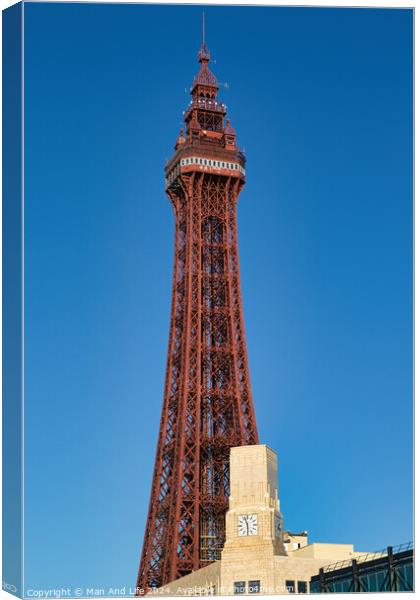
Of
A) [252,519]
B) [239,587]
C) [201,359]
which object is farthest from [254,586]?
[201,359]

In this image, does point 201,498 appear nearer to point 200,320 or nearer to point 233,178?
point 200,320

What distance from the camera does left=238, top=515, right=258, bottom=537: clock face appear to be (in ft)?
268

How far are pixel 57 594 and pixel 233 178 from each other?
168 ft

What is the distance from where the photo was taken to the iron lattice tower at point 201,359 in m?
99.8

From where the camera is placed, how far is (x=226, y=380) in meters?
106

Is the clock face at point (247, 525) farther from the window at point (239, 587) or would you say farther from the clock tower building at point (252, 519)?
the window at point (239, 587)

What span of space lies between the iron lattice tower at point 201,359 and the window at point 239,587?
16.0 m

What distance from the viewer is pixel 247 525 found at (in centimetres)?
8206

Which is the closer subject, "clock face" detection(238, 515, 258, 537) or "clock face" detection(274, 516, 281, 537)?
"clock face" detection(238, 515, 258, 537)

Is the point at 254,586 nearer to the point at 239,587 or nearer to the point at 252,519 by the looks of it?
the point at 239,587

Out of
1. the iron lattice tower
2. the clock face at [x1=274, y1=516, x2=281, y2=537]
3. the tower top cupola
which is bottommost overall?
the clock face at [x1=274, y1=516, x2=281, y2=537]

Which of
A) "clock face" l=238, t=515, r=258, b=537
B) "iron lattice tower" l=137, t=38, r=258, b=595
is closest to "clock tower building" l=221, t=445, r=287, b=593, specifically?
"clock face" l=238, t=515, r=258, b=537

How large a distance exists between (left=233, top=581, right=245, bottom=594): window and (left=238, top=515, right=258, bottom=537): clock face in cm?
317

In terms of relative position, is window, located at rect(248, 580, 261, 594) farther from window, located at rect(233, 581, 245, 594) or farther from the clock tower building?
window, located at rect(233, 581, 245, 594)
